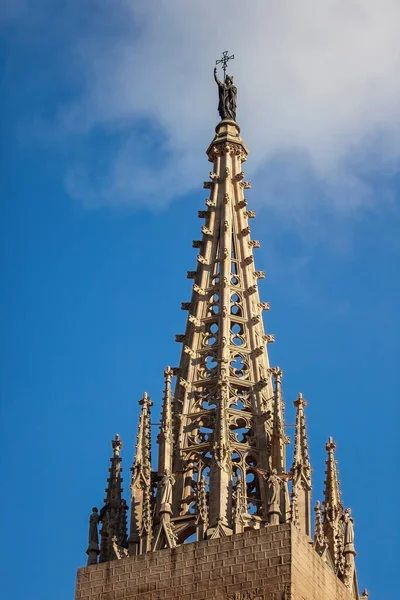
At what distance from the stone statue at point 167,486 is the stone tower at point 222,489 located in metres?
0.05

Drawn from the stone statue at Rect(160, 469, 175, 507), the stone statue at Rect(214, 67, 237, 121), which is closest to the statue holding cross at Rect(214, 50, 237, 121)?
the stone statue at Rect(214, 67, 237, 121)

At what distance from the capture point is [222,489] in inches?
2709

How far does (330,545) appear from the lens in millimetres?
71312

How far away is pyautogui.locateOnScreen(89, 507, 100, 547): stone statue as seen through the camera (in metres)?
71.0

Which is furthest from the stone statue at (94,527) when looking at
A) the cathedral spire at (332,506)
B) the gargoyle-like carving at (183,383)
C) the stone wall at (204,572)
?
the cathedral spire at (332,506)

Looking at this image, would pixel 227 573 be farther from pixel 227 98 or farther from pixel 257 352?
pixel 227 98

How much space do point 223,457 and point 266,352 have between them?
6.87 m

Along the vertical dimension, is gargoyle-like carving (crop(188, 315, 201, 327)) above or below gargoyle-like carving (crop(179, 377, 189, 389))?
above

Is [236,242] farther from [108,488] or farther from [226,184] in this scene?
[108,488]

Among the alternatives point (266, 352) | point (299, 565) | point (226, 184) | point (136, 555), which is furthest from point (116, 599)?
point (226, 184)

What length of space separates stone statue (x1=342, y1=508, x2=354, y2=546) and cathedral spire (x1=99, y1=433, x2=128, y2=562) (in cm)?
726

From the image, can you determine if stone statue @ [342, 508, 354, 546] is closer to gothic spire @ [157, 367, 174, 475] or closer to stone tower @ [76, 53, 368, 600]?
stone tower @ [76, 53, 368, 600]

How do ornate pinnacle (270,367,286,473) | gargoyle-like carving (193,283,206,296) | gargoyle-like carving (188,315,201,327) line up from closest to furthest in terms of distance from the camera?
ornate pinnacle (270,367,286,473), gargoyle-like carving (188,315,201,327), gargoyle-like carving (193,283,206,296)

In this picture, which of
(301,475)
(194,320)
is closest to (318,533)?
(301,475)
